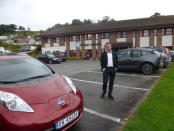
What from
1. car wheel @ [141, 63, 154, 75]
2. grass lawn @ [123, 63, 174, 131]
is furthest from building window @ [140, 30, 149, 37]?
grass lawn @ [123, 63, 174, 131]

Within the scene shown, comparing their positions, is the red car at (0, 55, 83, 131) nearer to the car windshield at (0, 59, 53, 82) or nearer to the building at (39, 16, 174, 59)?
the car windshield at (0, 59, 53, 82)

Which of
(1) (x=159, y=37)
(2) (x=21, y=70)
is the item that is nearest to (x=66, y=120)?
(2) (x=21, y=70)

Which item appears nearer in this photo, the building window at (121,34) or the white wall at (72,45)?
the building window at (121,34)

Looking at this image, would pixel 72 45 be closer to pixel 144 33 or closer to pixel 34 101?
pixel 144 33

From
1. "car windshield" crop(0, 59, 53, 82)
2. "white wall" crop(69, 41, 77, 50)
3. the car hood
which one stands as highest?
"white wall" crop(69, 41, 77, 50)

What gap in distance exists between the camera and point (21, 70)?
138 inches

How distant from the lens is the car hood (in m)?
2.56

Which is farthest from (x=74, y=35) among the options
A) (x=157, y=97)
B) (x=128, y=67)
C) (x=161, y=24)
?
(x=157, y=97)

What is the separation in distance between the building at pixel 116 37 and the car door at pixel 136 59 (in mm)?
18087

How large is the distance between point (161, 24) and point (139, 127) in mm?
25117

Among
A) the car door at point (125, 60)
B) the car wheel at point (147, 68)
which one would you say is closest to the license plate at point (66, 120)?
the car wheel at point (147, 68)

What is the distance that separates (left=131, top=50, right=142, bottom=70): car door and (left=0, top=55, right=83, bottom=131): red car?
687cm

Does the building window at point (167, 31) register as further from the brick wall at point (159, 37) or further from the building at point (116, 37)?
the brick wall at point (159, 37)

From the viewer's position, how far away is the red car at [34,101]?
7.45ft
